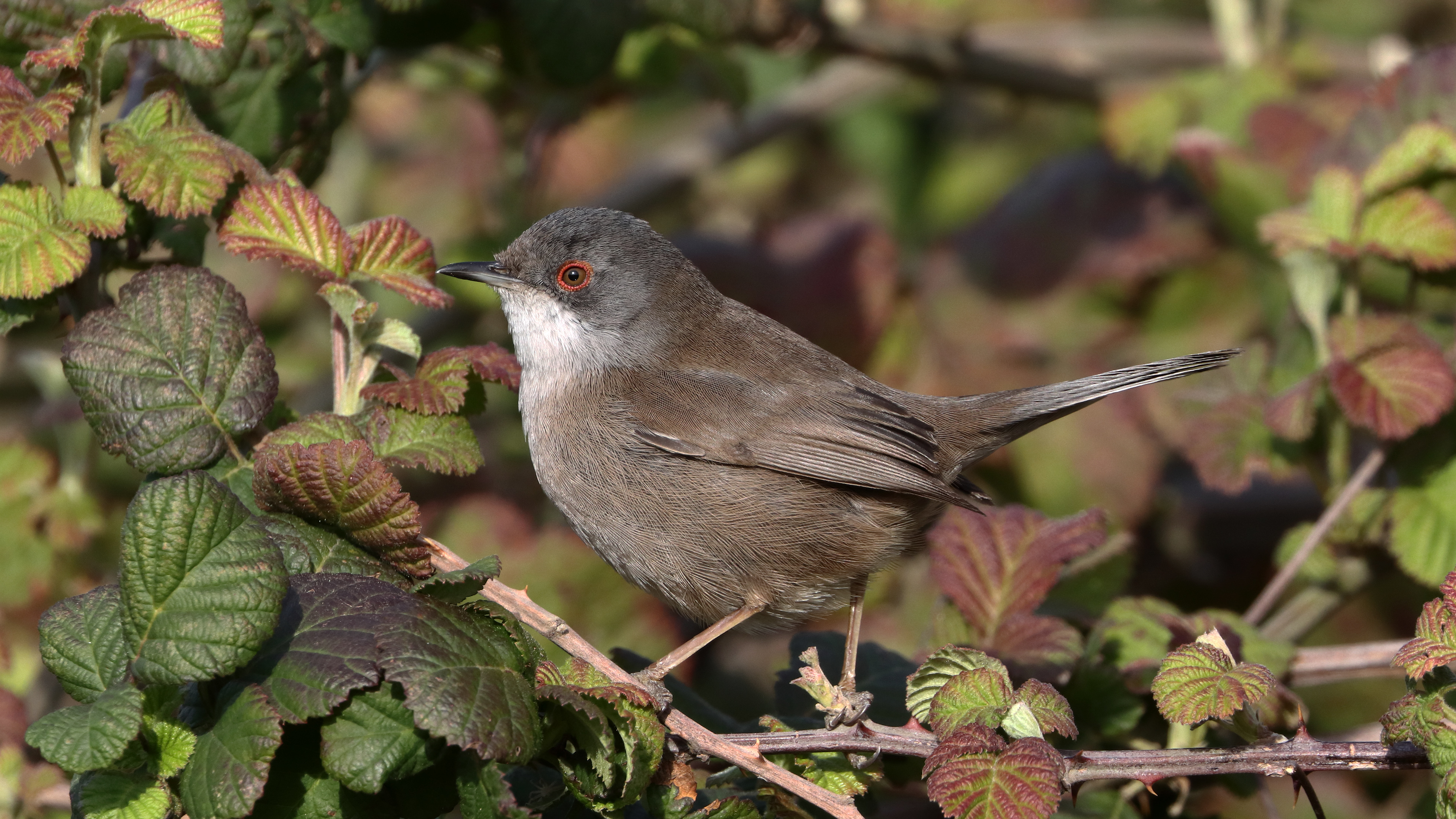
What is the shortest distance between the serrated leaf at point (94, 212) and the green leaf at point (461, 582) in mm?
944

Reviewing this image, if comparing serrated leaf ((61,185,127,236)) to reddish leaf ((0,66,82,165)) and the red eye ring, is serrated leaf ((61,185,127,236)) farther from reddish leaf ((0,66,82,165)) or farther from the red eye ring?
the red eye ring

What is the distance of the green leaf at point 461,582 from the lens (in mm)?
2143

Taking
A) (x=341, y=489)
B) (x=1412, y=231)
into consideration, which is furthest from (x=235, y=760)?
(x=1412, y=231)

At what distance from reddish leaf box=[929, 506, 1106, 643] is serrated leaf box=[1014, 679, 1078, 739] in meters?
0.75

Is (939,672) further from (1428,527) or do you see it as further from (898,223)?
(898,223)

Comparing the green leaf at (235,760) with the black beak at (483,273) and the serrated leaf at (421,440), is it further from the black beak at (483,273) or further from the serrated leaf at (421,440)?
the black beak at (483,273)

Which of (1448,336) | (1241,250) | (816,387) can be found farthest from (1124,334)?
(816,387)

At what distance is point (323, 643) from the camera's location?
6.68 ft

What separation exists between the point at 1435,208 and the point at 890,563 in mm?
1743

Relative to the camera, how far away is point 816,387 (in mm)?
3654

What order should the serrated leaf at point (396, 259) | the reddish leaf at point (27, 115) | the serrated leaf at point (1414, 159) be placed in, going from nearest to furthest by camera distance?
the reddish leaf at point (27, 115)
the serrated leaf at point (396, 259)
the serrated leaf at point (1414, 159)

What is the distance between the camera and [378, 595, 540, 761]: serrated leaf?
1943 mm

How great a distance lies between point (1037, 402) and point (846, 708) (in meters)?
1.46

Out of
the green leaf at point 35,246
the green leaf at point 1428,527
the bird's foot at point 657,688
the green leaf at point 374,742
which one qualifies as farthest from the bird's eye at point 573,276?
the green leaf at point 1428,527
